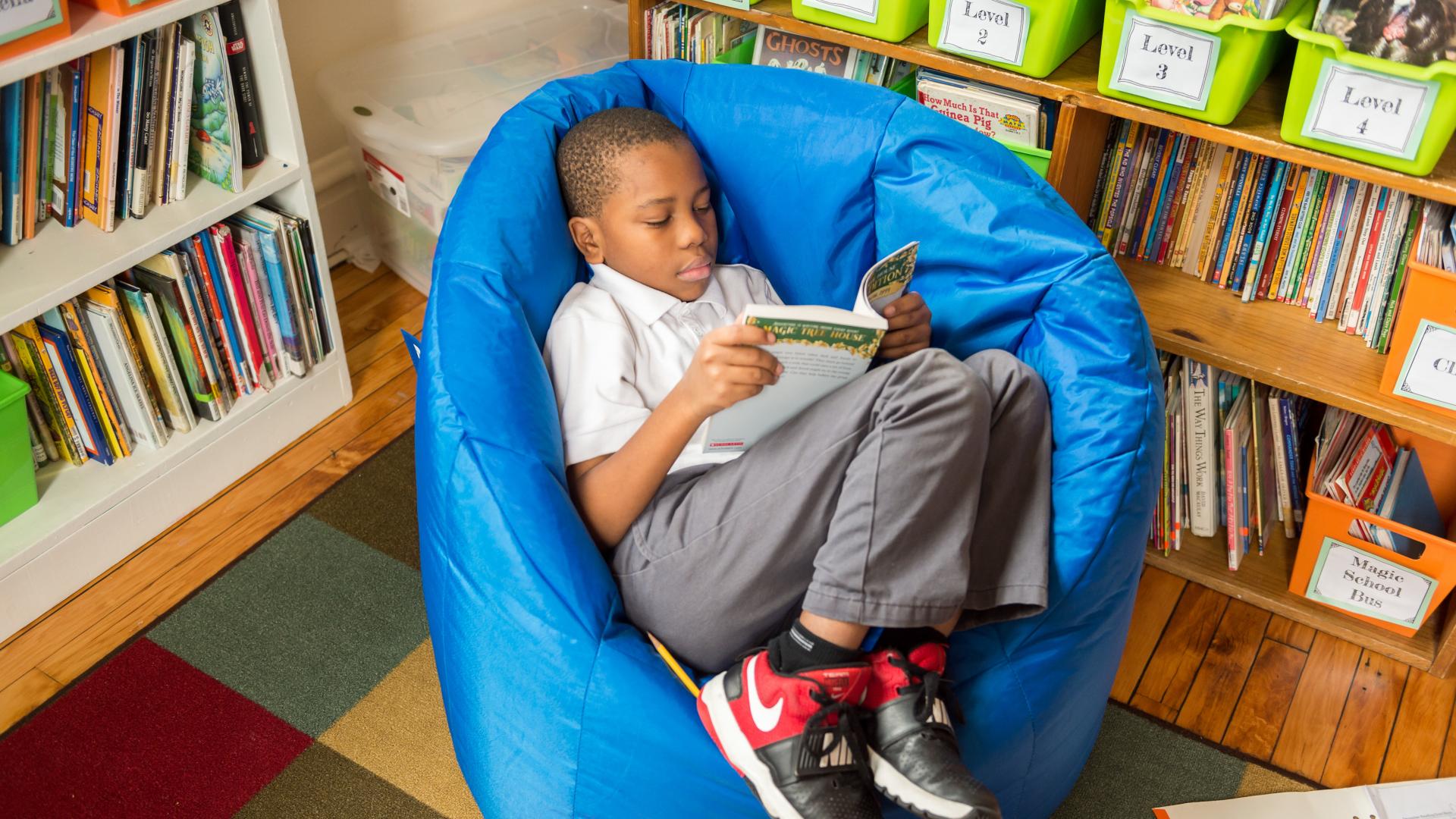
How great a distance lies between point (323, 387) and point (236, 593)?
1.41 feet

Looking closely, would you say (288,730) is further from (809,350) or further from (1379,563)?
(1379,563)

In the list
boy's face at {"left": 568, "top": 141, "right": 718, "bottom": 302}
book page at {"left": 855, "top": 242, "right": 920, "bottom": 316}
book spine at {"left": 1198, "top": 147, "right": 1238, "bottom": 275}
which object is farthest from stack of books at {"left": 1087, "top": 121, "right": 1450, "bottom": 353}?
boy's face at {"left": 568, "top": 141, "right": 718, "bottom": 302}

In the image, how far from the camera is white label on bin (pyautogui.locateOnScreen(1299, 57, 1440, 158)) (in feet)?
4.41

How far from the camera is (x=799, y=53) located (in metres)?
1.92

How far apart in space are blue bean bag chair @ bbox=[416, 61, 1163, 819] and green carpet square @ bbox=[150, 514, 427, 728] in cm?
26

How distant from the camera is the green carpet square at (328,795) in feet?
4.84

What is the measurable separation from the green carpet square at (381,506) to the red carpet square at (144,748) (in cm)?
32

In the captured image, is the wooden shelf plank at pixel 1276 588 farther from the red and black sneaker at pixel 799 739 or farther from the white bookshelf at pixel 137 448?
the white bookshelf at pixel 137 448

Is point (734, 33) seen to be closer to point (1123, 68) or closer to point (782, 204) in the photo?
point (782, 204)

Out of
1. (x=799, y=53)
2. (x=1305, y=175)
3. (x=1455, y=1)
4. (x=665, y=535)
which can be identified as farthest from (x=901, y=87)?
(x=665, y=535)

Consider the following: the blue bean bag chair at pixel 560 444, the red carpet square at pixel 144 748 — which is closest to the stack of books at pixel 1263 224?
the blue bean bag chair at pixel 560 444

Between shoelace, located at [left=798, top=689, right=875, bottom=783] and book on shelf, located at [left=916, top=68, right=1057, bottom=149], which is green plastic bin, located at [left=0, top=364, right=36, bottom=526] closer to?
shoelace, located at [left=798, top=689, right=875, bottom=783]

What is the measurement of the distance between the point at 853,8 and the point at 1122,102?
400 mm

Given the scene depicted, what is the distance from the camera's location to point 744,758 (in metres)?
1.14
